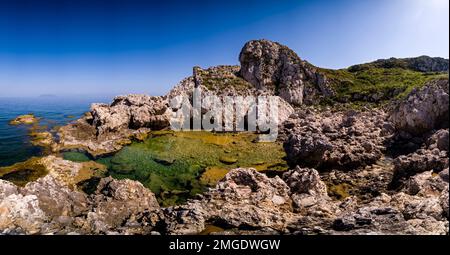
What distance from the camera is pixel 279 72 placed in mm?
93062

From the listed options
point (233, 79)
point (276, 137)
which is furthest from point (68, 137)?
point (233, 79)

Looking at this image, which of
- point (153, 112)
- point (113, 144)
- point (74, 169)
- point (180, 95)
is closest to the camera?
point (74, 169)

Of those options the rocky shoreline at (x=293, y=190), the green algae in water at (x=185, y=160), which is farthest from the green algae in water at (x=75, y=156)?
the rocky shoreline at (x=293, y=190)

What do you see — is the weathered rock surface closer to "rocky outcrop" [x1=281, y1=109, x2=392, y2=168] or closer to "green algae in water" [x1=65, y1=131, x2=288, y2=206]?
"green algae in water" [x1=65, y1=131, x2=288, y2=206]

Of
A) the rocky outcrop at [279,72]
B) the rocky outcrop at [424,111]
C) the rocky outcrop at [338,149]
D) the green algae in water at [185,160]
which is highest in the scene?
the rocky outcrop at [279,72]

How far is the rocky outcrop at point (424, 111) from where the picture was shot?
37719 millimetres

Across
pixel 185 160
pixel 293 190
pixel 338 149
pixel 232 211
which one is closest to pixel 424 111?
pixel 338 149

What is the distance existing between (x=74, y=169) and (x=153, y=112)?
98.1ft

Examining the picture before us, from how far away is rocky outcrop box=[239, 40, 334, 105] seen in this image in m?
88.6

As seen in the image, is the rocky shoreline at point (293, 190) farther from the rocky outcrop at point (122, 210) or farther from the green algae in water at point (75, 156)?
the green algae in water at point (75, 156)

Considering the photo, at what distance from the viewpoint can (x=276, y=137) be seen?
54.6m

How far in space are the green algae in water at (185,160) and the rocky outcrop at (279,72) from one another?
3594cm
